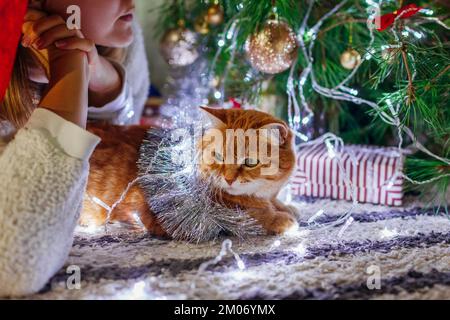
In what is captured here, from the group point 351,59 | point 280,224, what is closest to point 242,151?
point 280,224

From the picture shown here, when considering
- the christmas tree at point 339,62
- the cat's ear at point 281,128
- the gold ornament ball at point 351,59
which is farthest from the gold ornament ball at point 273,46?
the cat's ear at point 281,128

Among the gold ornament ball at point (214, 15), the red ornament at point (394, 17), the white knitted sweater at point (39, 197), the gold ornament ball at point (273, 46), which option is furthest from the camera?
the gold ornament ball at point (214, 15)

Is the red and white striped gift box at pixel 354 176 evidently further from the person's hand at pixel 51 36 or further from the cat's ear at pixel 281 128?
the person's hand at pixel 51 36

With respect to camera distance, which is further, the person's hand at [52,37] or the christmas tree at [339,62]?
the christmas tree at [339,62]

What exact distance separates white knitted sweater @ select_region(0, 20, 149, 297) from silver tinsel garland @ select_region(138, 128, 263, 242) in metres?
0.16

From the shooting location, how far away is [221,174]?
30.0 inches

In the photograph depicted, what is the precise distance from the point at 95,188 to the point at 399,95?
533 mm

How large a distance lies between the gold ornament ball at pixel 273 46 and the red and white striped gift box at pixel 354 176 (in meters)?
0.22

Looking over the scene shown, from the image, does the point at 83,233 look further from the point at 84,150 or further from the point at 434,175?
the point at 434,175

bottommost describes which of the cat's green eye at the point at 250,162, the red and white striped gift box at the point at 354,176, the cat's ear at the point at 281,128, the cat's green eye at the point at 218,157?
the red and white striped gift box at the point at 354,176

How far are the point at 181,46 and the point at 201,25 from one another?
0.25 ft

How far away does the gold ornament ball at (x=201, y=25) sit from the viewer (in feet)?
4.25

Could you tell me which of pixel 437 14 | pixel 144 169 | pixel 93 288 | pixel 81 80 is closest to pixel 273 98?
pixel 437 14

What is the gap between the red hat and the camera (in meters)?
0.65
